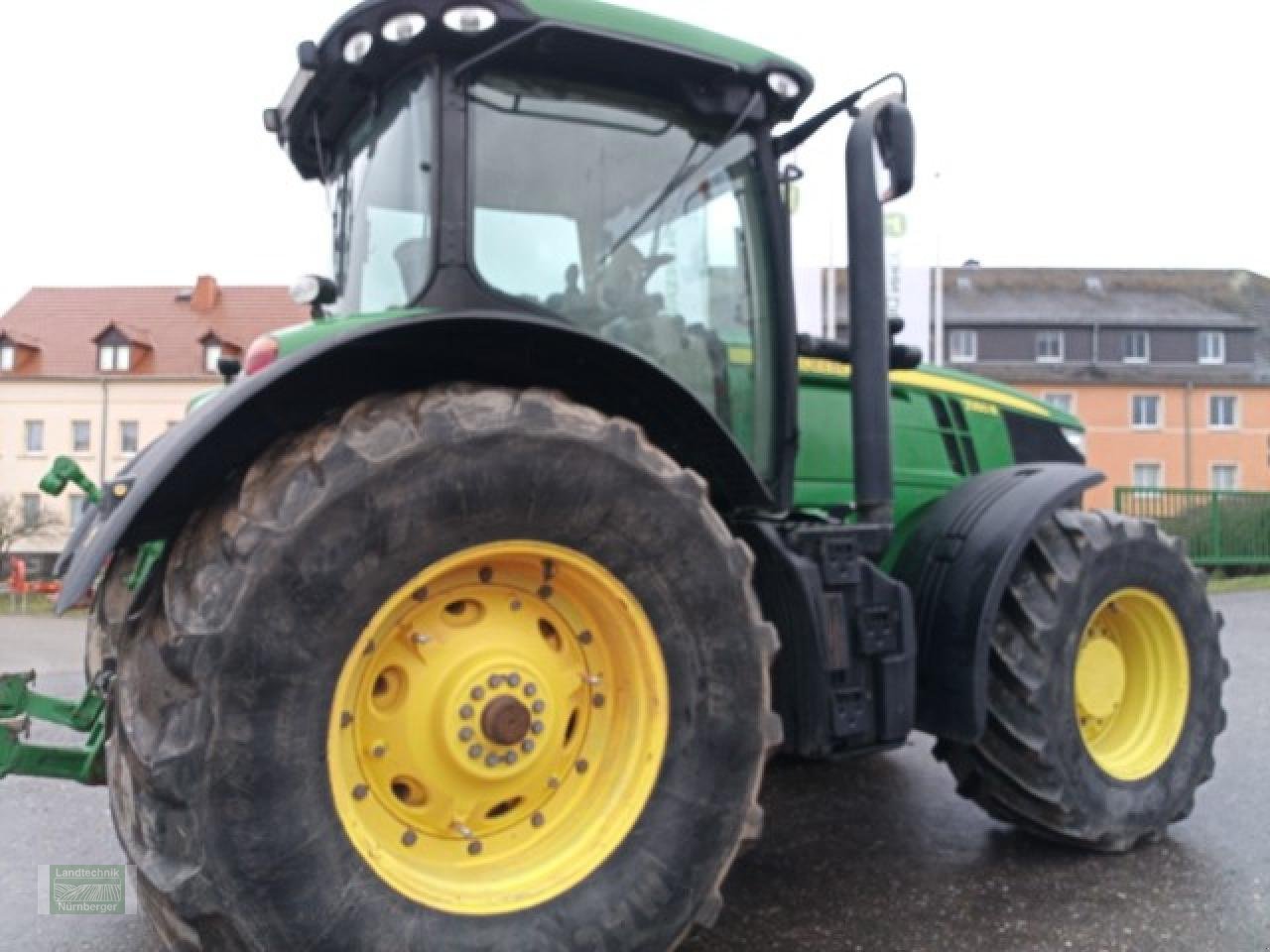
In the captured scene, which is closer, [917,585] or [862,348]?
[862,348]

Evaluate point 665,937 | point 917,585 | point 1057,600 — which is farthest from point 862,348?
point 665,937

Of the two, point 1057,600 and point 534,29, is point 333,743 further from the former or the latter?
point 1057,600

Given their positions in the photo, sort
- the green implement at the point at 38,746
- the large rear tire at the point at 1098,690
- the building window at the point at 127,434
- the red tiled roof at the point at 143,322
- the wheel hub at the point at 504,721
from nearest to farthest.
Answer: the wheel hub at the point at 504,721, the green implement at the point at 38,746, the large rear tire at the point at 1098,690, the red tiled roof at the point at 143,322, the building window at the point at 127,434

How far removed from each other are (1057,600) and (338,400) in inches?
91.3

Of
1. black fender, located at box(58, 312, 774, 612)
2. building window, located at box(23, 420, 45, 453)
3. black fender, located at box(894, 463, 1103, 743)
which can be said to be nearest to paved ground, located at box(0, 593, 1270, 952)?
black fender, located at box(894, 463, 1103, 743)

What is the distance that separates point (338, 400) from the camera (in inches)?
101

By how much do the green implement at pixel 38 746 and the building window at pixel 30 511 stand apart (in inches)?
1473

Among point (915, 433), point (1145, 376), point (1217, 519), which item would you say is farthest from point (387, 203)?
point (1145, 376)

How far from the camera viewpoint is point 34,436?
40062 millimetres

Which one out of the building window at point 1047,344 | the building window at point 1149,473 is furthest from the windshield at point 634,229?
the building window at point 1149,473

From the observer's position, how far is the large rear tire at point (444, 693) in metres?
2.13

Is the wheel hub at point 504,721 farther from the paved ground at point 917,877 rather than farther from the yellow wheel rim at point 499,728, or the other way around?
the paved ground at point 917,877

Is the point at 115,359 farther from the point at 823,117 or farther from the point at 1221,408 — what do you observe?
the point at 823,117

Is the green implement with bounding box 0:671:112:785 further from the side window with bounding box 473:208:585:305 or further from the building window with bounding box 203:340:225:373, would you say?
the building window with bounding box 203:340:225:373
